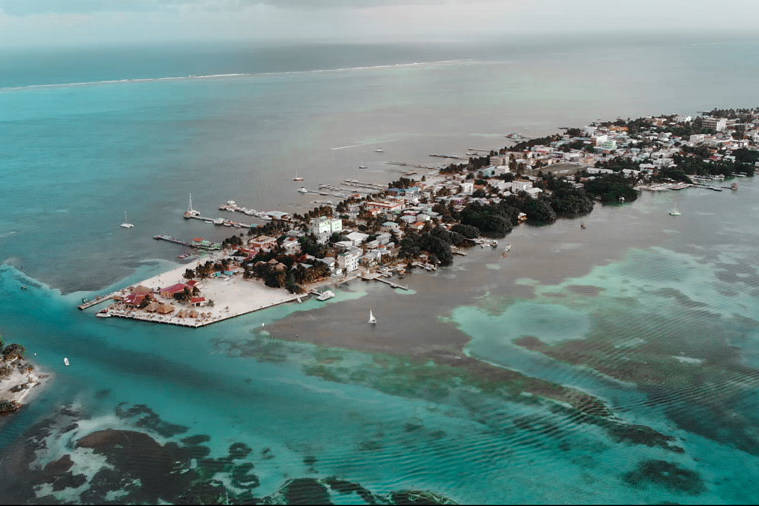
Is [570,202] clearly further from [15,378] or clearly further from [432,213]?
[15,378]

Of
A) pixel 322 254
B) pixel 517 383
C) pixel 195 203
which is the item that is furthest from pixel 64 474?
pixel 195 203

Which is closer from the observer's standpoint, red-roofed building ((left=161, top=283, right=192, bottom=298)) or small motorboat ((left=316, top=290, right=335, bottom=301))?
red-roofed building ((left=161, top=283, right=192, bottom=298))

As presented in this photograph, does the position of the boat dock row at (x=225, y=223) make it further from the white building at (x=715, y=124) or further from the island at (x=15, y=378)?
the white building at (x=715, y=124)

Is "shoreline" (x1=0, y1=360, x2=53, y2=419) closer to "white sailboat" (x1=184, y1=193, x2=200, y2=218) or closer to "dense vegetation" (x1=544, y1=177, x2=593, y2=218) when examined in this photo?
"white sailboat" (x1=184, y1=193, x2=200, y2=218)

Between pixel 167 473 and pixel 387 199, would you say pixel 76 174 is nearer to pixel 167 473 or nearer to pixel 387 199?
pixel 387 199

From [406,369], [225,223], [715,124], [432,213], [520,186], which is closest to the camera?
[406,369]

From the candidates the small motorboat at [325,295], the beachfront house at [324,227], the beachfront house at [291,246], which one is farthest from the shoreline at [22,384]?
the beachfront house at [324,227]

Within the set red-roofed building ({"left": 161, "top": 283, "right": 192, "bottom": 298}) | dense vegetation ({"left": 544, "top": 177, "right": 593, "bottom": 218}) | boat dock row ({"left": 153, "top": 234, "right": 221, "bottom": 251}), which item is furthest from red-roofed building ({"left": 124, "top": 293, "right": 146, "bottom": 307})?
dense vegetation ({"left": 544, "top": 177, "right": 593, "bottom": 218})

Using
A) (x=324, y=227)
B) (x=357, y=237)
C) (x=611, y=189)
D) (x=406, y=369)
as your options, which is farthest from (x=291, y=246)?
(x=611, y=189)
